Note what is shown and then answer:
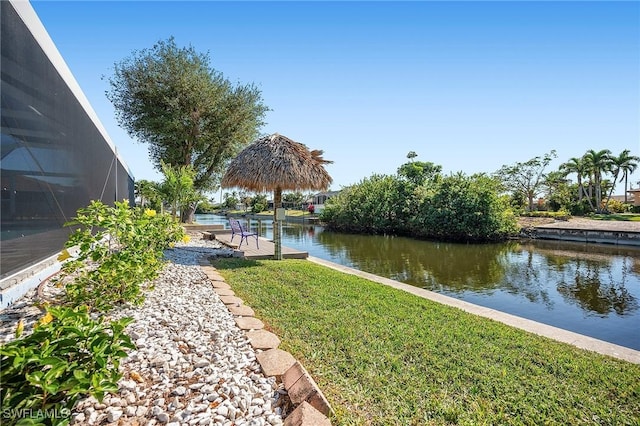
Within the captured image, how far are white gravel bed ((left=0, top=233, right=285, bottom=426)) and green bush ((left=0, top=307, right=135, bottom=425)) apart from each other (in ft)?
1.01

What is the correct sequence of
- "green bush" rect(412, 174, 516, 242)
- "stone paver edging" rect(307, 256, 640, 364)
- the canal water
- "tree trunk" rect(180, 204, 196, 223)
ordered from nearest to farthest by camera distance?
"stone paver edging" rect(307, 256, 640, 364), the canal water, "tree trunk" rect(180, 204, 196, 223), "green bush" rect(412, 174, 516, 242)

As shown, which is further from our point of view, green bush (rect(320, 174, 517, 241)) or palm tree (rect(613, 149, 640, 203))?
palm tree (rect(613, 149, 640, 203))

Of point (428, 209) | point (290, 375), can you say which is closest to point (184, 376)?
point (290, 375)

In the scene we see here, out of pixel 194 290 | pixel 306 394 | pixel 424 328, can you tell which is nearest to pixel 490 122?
pixel 424 328

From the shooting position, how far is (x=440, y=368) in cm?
296

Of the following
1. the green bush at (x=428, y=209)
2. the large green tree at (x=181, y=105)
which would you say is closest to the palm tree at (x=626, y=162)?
the green bush at (x=428, y=209)

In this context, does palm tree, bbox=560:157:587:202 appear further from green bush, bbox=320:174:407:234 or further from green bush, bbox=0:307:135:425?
green bush, bbox=0:307:135:425

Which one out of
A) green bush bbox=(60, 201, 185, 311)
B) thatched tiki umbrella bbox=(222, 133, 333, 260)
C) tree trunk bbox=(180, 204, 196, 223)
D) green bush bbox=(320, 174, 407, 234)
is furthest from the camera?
green bush bbox=(320, 174, 407, 234)

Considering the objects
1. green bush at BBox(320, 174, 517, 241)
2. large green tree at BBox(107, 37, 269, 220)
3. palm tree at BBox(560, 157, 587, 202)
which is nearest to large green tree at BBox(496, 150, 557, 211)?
palm tree at BBox(560, 157, 587, 202)

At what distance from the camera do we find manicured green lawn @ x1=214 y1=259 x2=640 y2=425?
Answer: 2352 millimetres

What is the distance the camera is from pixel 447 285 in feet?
28.1

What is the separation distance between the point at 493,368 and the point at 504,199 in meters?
20.8

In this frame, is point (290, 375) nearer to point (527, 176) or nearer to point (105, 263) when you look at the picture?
point (105, 263)

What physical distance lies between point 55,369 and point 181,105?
1705 cm
